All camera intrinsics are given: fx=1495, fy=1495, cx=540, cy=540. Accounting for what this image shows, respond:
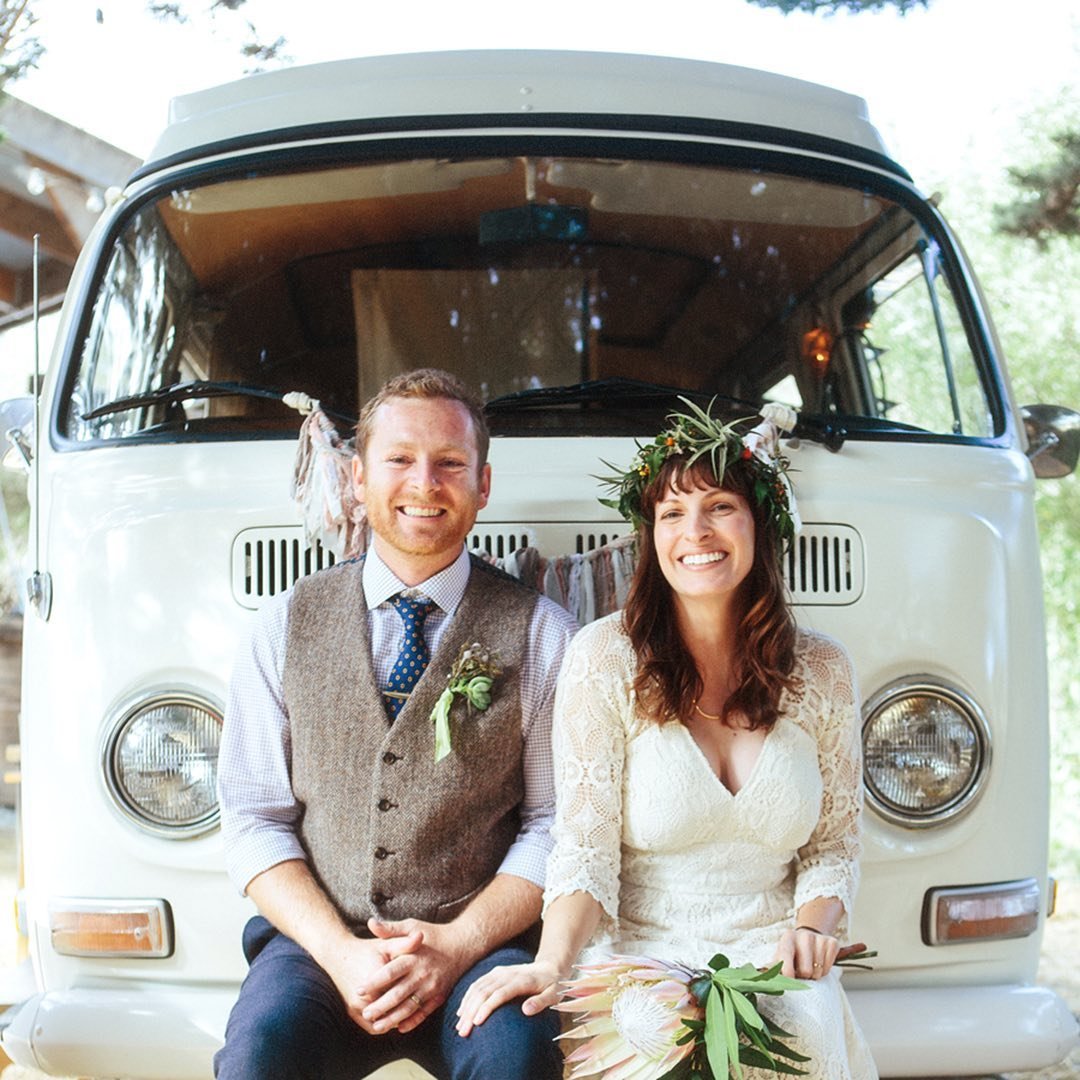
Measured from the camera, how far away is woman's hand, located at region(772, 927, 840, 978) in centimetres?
258

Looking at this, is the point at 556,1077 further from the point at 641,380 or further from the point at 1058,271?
the point at 1058,271

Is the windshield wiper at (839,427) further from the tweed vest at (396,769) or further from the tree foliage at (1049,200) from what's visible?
the tree foliage at (1049,200)

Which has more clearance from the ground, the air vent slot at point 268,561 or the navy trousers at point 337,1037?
the air vent slot at point 268,561

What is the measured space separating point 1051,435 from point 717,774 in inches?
62.6

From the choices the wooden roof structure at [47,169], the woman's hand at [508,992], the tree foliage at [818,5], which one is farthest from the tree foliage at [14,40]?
the woman's hand at [508,992]

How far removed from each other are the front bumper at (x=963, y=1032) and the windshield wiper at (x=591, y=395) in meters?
1.28

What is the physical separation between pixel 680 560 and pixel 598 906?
0.64m

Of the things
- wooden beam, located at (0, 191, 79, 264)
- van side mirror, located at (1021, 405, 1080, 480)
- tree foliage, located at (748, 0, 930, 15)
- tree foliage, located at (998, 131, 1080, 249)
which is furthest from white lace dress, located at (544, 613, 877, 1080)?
wooden beam, located at (0, 191, 79, 264)

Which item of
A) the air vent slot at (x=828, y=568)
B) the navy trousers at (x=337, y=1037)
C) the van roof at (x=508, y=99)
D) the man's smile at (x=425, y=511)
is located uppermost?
the van roof at (x=508, y=99)

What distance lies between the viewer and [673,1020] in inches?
94.4

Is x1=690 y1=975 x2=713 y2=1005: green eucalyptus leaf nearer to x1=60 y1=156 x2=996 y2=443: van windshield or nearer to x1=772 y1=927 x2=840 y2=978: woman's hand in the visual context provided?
x1=772 y1=927 x2=840 y2=978: woman's hand

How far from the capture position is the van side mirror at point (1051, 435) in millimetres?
3783

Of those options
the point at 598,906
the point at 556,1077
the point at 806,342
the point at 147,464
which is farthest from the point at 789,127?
the point at 556,1077

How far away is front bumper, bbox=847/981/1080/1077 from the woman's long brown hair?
69cm
